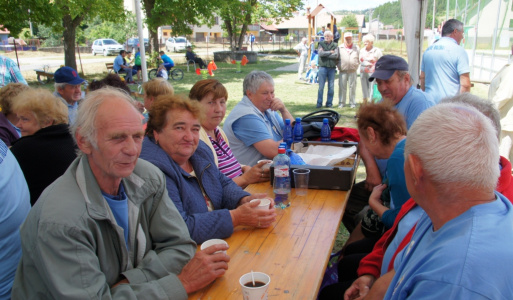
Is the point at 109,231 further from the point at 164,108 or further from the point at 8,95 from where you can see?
the point at 8,95

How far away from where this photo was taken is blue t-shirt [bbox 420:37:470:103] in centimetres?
512

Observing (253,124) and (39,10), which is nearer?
(253,124)

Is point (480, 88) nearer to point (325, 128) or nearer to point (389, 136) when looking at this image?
point (325, 128)

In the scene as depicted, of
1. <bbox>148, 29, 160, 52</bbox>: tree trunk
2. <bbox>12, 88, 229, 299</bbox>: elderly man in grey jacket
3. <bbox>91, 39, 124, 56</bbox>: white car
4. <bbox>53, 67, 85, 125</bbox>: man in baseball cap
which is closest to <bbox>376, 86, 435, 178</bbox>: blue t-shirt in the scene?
<bbox>12, 88, 229, 299</bbox>: elderly man in grey jacket

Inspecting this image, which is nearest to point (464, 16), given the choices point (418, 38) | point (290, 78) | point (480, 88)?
point (480, 88)

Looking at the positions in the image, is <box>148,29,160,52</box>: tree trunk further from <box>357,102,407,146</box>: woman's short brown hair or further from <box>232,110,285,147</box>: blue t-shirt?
<box>357,102,407,146</box>: woman's short brown hair

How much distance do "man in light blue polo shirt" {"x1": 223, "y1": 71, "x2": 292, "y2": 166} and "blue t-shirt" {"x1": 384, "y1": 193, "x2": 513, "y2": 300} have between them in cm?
232

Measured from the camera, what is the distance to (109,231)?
154 cm

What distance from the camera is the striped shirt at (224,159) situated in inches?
126

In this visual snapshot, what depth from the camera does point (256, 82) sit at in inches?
146

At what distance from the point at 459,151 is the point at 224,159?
2.29 m

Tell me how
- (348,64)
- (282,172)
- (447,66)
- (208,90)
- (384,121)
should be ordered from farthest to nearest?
(348,64) < (447,66) < (208,90) < (282,172) < (384,121)

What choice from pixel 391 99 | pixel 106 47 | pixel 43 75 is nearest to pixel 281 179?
pixel 391 99

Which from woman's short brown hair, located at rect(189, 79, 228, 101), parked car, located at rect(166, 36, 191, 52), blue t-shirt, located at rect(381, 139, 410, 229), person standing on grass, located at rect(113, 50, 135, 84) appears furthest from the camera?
parked car, located at rect(166, 36, 191, 52)
